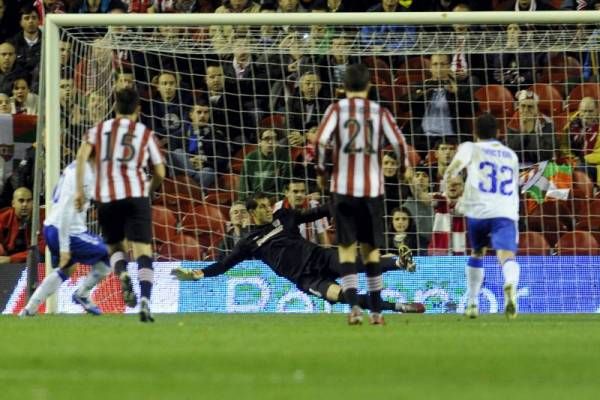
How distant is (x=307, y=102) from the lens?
1858 centimetres

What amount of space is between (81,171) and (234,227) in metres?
4.62

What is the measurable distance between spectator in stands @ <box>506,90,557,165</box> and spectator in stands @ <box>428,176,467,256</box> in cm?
79

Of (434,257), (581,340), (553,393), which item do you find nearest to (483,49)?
(434,257)

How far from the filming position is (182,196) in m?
18.2

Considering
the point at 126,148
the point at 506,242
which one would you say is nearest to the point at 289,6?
the point at 506,242

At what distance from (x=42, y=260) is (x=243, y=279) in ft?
7.67

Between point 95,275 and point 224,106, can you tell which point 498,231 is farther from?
point 224,106

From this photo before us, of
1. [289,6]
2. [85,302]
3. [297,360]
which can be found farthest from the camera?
[289,6]

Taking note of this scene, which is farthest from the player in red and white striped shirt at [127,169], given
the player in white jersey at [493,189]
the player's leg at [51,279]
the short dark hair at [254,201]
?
the short dark hair at [254,201]

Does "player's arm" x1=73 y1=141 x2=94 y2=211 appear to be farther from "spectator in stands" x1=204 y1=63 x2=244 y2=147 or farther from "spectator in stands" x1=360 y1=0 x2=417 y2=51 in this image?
"spectator in stands" x1=360 y1=0 x2=417 y2=51

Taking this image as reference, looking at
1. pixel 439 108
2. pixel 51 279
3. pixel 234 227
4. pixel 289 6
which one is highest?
pixel 289 6

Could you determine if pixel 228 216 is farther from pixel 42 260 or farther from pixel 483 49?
pixel 483 49

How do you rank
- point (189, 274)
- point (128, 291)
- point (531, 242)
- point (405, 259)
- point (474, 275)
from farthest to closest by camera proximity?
point (531, 242) → point (189, 274) → point (405, 259) → point (474, 275) → point (128, 291)

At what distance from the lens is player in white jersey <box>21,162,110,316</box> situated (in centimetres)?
1474
